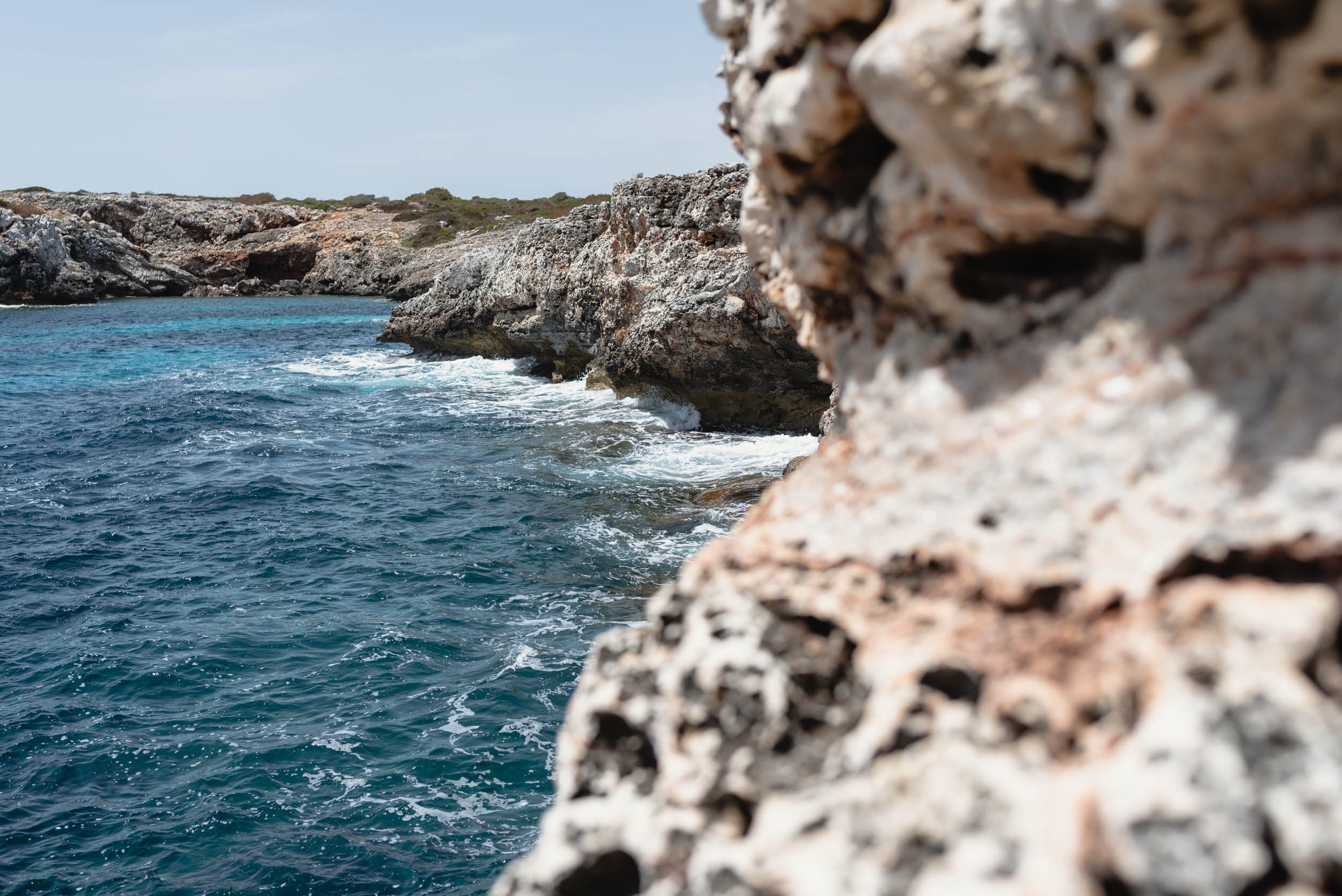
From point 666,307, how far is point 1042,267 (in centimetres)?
2445

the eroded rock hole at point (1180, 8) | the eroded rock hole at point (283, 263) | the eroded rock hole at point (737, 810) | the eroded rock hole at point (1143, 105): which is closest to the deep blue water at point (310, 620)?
the eroded rock hole at point (737, 810)

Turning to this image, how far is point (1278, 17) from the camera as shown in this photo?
2.38 metres

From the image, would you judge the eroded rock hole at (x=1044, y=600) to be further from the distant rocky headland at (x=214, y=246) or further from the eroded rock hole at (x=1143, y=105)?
the distant rocky headland at (x=214, y=246)

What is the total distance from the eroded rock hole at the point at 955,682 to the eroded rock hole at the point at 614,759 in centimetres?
123

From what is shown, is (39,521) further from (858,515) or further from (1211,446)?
(1211,446)

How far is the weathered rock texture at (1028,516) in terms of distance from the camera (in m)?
2.40

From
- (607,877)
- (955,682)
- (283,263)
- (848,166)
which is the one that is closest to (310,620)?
(607,877)

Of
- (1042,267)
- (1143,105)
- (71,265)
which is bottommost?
(1042,267)

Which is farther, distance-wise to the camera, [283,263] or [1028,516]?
[283,263]

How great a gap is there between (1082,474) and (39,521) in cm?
2312

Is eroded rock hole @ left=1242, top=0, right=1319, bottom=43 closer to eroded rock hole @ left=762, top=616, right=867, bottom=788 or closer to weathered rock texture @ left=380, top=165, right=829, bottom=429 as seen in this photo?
eroded rock hole @ left=762, top=616, right=867, bottom=788

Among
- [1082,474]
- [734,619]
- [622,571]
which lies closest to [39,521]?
[622,571]

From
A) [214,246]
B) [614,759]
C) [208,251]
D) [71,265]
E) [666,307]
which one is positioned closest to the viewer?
[614,759]

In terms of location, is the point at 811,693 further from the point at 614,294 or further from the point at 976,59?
the point at 614,294
